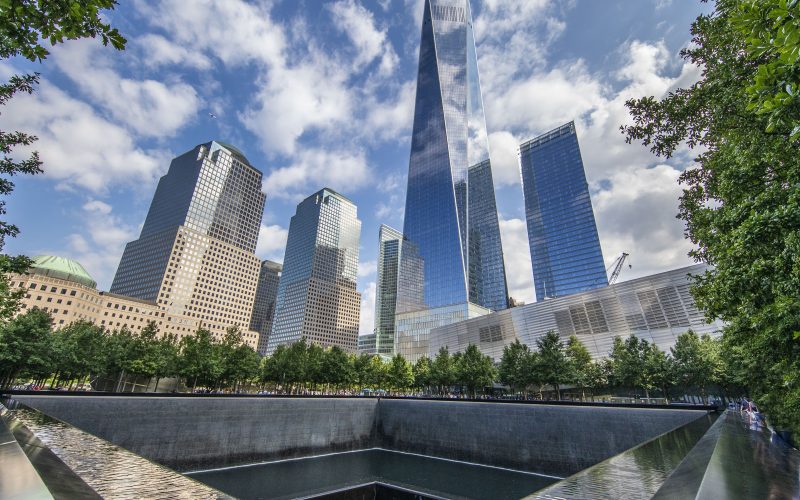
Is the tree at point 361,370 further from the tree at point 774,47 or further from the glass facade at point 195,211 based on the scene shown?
the glass facade at point 195,211

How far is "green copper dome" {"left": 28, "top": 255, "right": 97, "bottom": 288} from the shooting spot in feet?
342

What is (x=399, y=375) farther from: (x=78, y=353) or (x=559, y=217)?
(x=559, y=217)

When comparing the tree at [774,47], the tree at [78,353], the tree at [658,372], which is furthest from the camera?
the tree at [658,372]

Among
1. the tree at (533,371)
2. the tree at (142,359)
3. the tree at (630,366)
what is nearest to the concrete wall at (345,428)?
the tree at (533,371)

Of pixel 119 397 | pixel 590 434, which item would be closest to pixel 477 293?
pixel 590 434

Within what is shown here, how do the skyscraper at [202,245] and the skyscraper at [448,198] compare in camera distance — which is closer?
the skyscraper at [448,198]

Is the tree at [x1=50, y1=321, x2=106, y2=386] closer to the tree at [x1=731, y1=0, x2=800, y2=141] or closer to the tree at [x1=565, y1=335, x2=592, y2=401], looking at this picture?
the tree at [x1=731, y1=0, x2=800, y2=141]

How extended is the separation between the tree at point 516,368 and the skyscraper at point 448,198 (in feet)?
224

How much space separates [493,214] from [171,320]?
151291mm

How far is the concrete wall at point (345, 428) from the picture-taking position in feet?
75.1

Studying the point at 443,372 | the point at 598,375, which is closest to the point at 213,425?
the point at 443,372

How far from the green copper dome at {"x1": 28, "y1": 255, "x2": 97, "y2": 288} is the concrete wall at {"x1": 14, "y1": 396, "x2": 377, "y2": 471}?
118 metres

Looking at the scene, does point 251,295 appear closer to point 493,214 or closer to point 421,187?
point 421,187

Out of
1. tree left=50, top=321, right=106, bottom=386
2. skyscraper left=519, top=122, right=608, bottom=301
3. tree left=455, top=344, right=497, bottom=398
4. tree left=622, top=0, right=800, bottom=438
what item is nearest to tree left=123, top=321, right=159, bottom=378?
tree left=50, top=321, right=106, bottom=386
